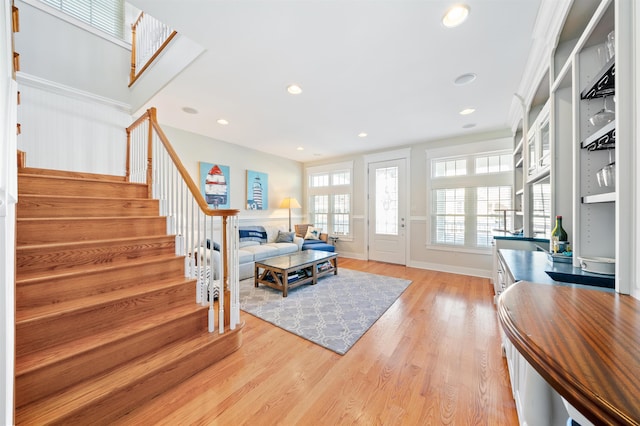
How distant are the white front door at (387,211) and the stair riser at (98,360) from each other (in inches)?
162

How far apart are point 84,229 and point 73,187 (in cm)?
67

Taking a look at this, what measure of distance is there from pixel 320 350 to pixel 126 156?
11.6ft

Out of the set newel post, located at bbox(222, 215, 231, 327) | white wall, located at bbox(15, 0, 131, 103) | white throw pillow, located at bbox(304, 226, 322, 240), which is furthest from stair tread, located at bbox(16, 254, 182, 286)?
white throw pillow, located at bbox(304, 226, 322, 240)

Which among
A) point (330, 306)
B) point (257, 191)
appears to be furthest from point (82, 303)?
point (257, 191)

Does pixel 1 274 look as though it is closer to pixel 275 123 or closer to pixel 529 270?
pixel 529 270

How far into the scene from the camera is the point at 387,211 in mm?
5254

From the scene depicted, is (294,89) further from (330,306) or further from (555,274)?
(555,274)

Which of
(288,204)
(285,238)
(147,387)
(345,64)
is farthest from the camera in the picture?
(288,204)

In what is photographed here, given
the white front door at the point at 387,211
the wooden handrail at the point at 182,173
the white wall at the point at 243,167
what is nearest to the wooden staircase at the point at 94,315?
the wooden handrail at the point at 182,173

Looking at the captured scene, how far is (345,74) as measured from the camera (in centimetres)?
243

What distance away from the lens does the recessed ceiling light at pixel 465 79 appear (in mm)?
2442

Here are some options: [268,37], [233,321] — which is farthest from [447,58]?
[233,321]

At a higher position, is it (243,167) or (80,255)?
(243,167)

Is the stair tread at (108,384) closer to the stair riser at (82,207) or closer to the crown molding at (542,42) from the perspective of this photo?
the stair riser at (82,207)
